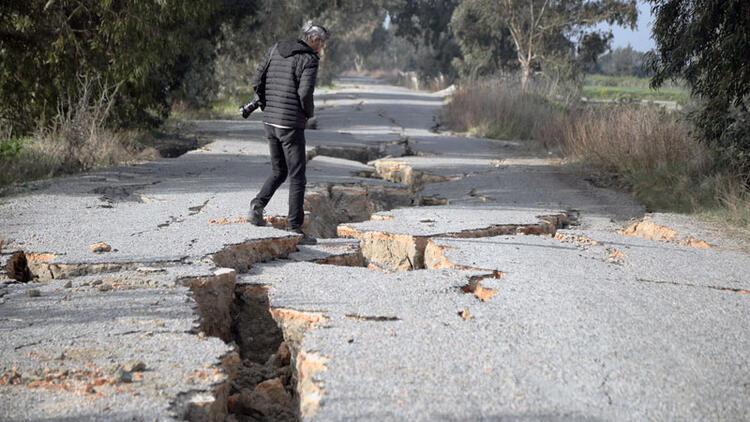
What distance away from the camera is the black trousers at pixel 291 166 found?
5.45 m

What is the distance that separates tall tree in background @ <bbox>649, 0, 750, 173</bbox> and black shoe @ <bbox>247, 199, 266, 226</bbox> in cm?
455

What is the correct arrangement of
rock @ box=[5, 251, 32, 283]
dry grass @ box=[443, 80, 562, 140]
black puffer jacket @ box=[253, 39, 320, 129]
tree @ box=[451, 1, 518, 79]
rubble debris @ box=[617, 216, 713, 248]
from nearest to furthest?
rock @ box=[5, 251, 32, 283], black puffer jacket @ box=[253, 39, 320, 129], rubble debris @ box=[617, 216, 713, 248], dry grass @ box=[443, 80, 562, 140], tree @ box=[451, 1, 518, 79]

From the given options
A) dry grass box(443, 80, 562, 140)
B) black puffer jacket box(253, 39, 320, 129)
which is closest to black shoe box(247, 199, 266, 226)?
black puffer jacket box(253, 39, 320, 129)

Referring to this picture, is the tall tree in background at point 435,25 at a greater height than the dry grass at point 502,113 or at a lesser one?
greater

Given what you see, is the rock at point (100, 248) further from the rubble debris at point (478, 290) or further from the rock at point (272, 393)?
the rubble debris at point (478, 290)

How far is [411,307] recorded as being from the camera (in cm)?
371

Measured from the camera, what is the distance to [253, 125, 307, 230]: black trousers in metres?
5.45

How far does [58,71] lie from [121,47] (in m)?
0.89

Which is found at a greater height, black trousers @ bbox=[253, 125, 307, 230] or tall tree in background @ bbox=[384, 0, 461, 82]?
tall tree in background @ bbox=[384, 0, 461, 82]

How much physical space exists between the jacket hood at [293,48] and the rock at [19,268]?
90.8 inches

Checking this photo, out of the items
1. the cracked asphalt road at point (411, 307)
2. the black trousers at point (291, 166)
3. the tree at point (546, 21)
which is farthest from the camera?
the tree at point (546, 21)

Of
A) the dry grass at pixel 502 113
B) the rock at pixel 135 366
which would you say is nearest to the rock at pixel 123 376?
the rock at pixel 135 366

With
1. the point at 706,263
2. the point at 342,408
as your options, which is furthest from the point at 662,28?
the point at 342,408

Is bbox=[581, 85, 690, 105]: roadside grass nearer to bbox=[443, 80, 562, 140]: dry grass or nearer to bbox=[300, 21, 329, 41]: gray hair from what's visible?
bbox=[443, 80, 562, 140]: dry grass
